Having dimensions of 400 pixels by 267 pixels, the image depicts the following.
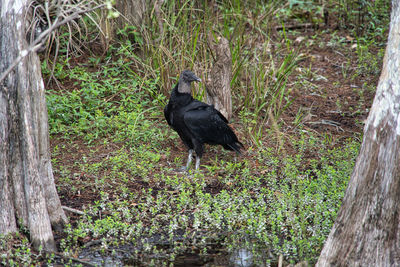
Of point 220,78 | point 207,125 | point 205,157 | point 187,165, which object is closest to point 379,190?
point 207,125

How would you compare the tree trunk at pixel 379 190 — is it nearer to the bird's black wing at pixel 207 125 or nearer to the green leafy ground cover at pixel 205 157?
the green leafy ground cover at pixel 205 157

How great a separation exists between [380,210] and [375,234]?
15cm

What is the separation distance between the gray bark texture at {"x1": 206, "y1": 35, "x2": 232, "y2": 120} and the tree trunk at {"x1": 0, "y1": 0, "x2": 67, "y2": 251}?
288 cm

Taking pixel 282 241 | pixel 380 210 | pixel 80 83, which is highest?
pixel 80 83

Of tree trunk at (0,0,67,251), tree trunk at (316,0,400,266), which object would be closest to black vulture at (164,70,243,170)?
tree trunk at (0,0,67,251)

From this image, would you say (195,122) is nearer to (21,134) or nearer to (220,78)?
(220,78)

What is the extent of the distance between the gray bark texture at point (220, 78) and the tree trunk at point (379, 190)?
317 cm

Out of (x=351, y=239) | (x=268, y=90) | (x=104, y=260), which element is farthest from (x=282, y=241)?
(x=268, y=90)

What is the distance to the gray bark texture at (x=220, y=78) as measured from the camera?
617 centimetres

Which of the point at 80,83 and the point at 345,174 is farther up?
the point at 80,83

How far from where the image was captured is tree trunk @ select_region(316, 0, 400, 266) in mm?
3039

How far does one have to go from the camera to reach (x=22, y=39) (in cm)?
360

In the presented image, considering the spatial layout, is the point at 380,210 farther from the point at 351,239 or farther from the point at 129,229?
the point at 129,229

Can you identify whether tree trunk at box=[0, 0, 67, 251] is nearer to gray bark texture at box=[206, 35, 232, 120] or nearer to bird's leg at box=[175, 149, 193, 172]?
bird's leg at box=[175, 149, 193, 172]
